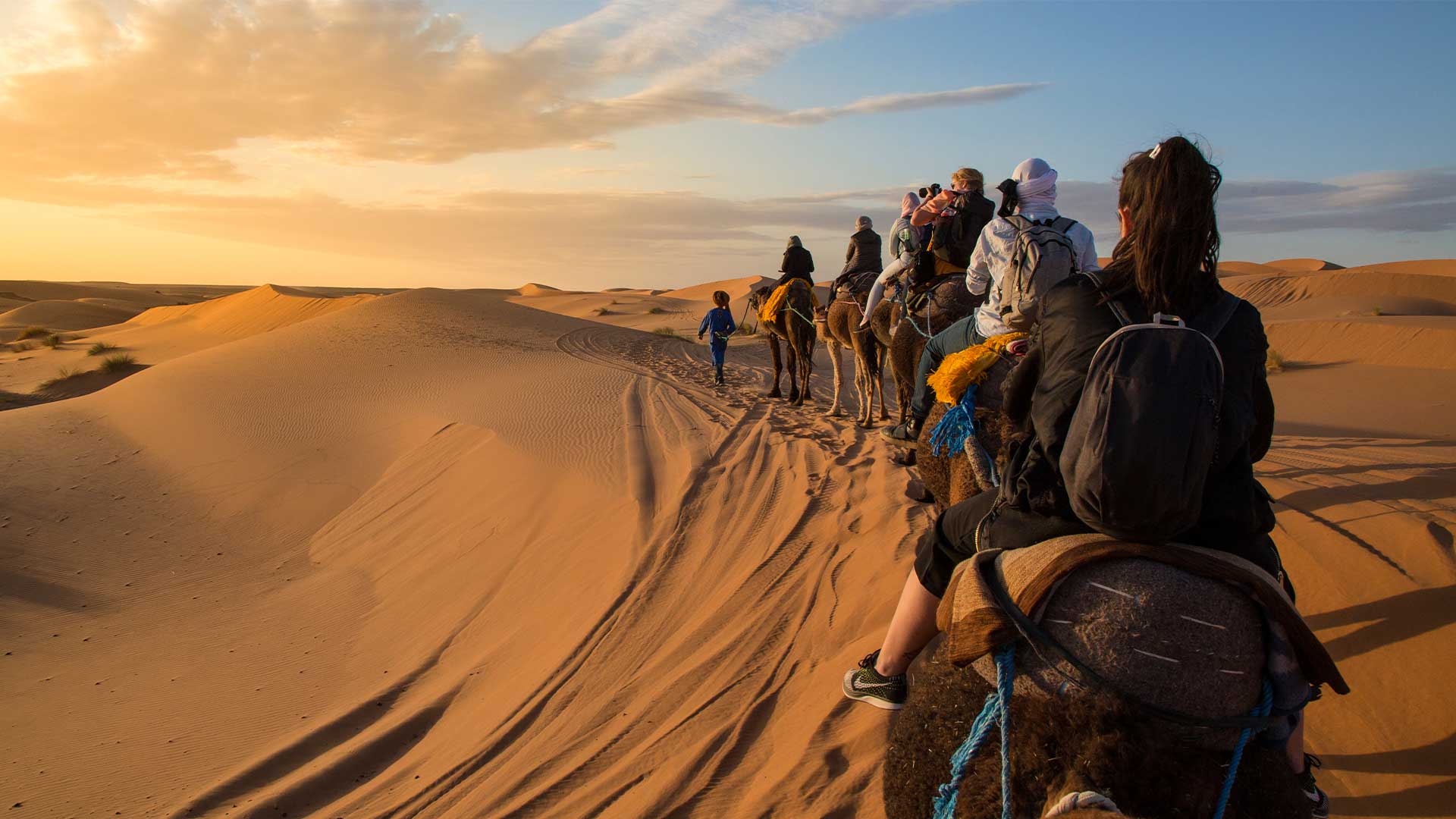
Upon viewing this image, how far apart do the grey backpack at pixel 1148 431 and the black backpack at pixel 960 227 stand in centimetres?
495

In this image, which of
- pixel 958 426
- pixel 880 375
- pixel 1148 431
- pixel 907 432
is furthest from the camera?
pixel 880 375

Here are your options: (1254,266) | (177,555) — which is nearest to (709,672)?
(177,555)

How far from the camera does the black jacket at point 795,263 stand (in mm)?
12312

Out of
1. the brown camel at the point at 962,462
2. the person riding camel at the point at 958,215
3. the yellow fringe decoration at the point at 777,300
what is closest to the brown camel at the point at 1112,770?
the brown camel at the point at 962,462

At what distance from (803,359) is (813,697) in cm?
845

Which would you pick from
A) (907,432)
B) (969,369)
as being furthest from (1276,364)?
(969,369)

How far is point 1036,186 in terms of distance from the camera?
15.2 ft

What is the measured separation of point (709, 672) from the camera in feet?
15.5

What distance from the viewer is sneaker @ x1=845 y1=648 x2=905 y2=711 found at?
3238 millimetres

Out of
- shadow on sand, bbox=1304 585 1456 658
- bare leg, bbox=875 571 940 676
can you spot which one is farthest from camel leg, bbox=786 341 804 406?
bare leg, bbox=875 571 940 676

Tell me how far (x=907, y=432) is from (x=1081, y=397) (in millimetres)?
3882

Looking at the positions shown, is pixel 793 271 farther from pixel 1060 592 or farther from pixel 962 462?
pixel 1060 592

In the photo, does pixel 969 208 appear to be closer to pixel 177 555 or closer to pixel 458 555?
pixel 458 555

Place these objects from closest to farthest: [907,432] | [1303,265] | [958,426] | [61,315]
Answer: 1. [958,426]
2. [907,432]
3. [61,315]
4. [1303,265]
